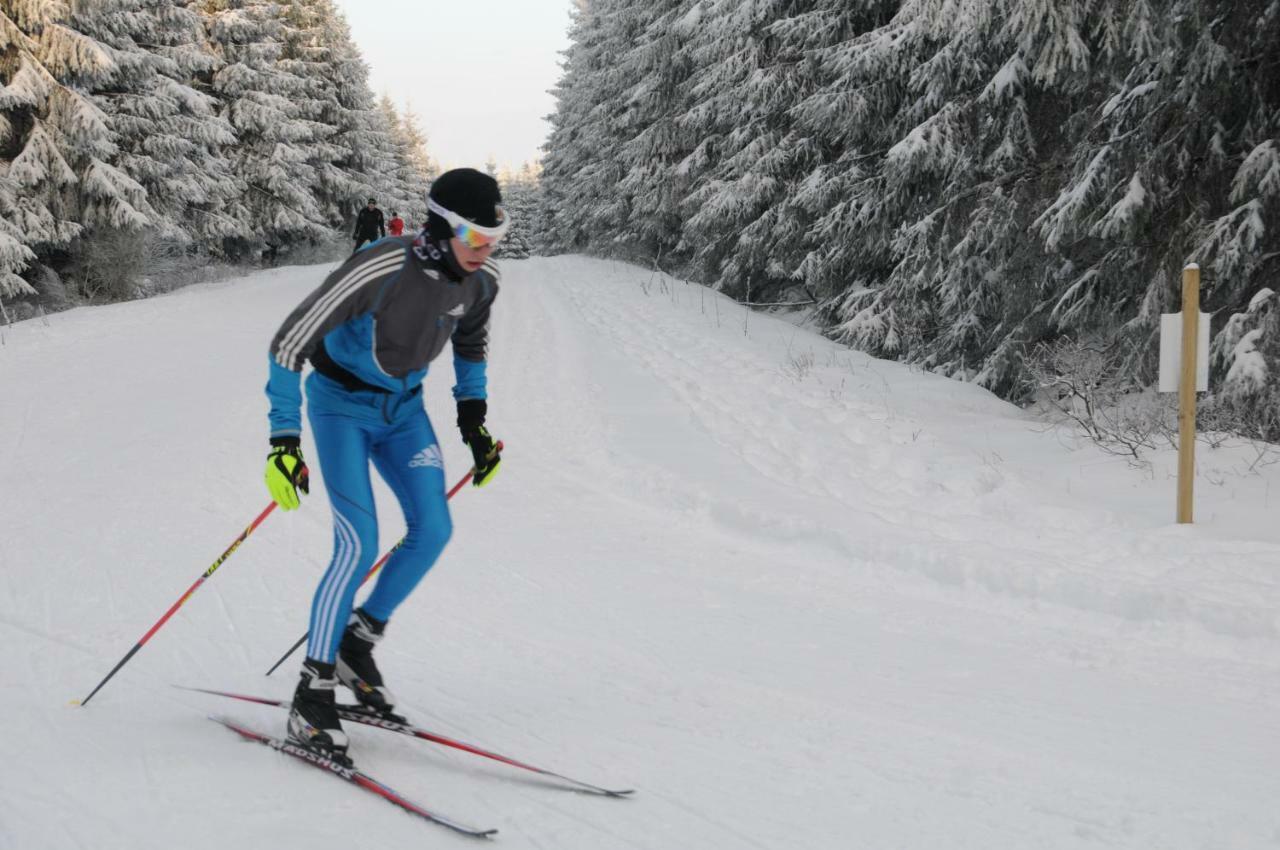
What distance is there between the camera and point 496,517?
6785 mm

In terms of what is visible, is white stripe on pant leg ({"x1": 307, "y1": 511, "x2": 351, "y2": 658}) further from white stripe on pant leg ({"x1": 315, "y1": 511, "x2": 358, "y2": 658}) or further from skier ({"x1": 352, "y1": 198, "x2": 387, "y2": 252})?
skier ({"x1": 352, "y1": 198, "x2": 387, "y2": 252})

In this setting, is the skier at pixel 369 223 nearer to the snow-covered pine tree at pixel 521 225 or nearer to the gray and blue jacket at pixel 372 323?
the gray and blue jacket at pixel 372 323

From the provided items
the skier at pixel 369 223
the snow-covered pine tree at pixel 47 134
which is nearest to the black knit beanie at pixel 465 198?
the snow-covered pine tree at pixel 47 134

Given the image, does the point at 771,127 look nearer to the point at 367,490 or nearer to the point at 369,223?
the point at 369,223

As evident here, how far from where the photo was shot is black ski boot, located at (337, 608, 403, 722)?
358cm

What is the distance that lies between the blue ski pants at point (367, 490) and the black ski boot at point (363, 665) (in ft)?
0.19

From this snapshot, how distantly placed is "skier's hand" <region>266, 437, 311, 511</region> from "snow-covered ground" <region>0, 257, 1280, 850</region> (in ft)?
3.15

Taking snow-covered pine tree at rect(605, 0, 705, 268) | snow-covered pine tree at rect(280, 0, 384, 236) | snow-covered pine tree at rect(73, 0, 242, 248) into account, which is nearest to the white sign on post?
snow-covered pine tree at rect(605, 0, 705, 268)

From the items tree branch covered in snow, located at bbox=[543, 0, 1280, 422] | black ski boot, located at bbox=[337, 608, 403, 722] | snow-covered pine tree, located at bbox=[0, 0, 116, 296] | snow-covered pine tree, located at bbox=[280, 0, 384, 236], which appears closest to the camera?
black ski boot, located at bbox=[337, 608, 403, 722]

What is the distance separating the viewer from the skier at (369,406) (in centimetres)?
329

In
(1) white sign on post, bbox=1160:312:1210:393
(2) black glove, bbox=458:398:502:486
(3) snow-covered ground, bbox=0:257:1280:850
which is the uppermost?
(1) white sign on post, bbox=1160:312:1210:393

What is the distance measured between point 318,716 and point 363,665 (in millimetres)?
359

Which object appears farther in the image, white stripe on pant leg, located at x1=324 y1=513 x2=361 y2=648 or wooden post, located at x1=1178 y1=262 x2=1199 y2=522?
wooden post, located at x1=1178 y1=262 x2=1199 y2=522

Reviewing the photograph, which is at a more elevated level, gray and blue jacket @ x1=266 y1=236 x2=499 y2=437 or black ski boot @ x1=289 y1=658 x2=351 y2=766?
gray and blue jacket @ x1=266 y1=236 x2=499 y2=437
